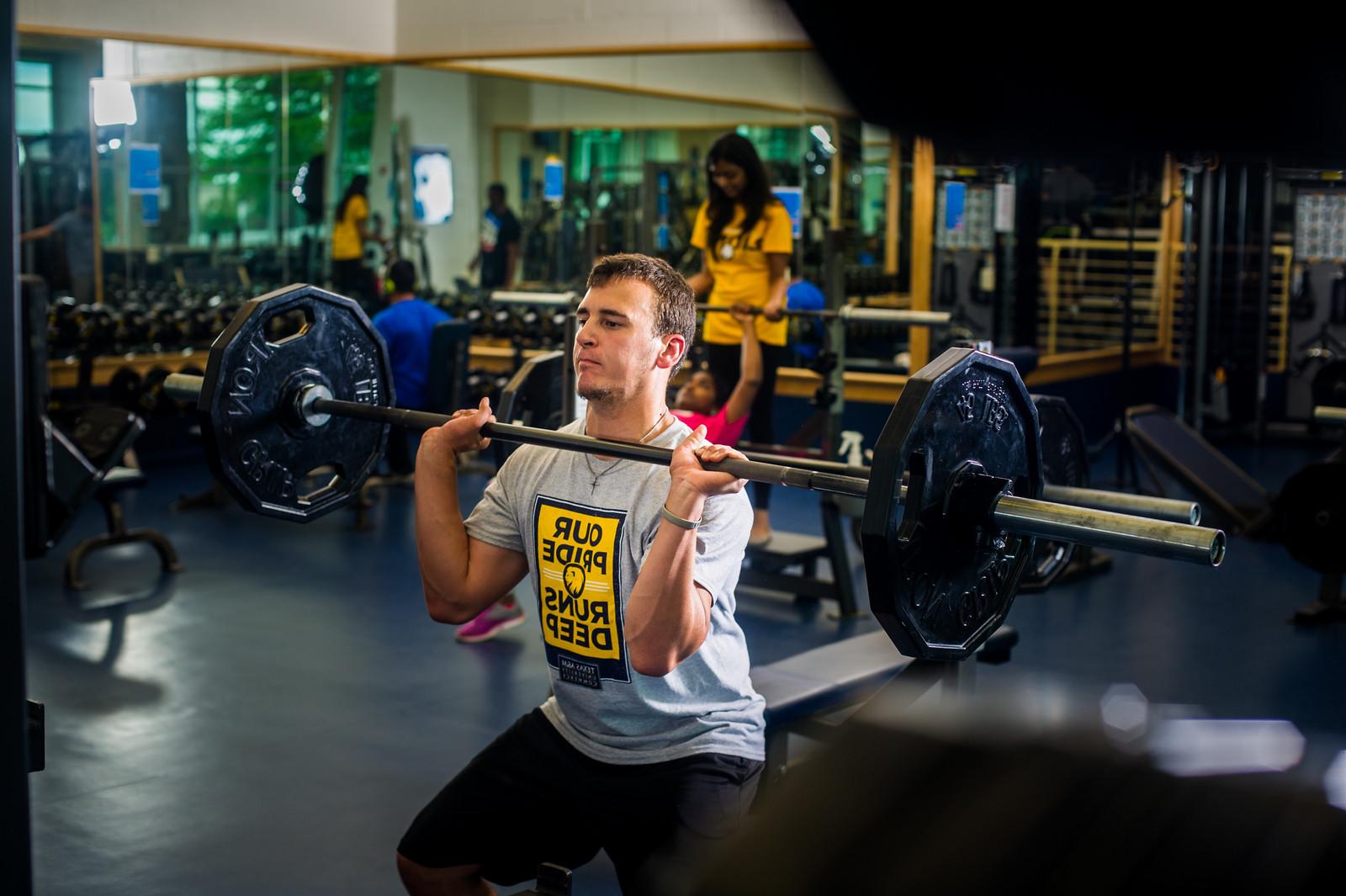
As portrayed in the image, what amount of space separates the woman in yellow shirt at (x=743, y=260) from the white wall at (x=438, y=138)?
350 cm

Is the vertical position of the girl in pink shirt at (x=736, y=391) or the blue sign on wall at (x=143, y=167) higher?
the blue sign on wall at (x=143, y=167)

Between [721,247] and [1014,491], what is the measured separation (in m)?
3.71

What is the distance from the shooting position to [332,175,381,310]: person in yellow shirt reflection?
26.8 ft

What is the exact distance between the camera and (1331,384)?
5.48 meters

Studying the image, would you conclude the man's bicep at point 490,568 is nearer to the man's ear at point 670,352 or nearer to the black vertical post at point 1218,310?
the man's ear at point 670,352

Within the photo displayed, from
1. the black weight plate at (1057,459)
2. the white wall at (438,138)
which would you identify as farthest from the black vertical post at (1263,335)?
the black weight plate at (1057,459)

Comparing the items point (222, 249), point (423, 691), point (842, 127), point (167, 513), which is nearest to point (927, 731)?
point (842, 127)

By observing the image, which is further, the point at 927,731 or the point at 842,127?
the point at 927,731

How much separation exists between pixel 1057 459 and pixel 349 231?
21.4 feet

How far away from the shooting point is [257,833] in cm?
289


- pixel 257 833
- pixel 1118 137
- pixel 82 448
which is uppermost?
pixel 1118 137

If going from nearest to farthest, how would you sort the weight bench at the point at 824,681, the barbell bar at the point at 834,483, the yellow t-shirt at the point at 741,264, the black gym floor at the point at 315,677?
the barbell bar at the point at 834,483 < the weight bench at the point at 824,681 < the black gym floor at the point at 315,677 < the yellow t-shirt at the point at 741,264

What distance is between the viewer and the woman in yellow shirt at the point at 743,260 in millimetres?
4902

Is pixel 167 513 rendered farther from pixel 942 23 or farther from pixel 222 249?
pixel 942 23
